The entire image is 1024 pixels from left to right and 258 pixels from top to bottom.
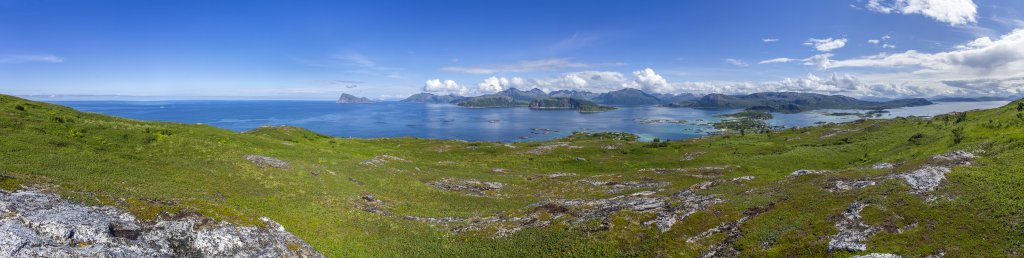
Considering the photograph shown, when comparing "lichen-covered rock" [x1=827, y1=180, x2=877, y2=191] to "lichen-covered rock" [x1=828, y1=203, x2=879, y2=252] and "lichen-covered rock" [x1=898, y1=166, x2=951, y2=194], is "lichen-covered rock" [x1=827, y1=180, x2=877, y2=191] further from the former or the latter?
"lichen-covered rock" [x1=828, y1=203, x2=879, y2=252]

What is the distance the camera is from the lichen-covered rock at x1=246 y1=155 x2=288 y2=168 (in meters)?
51.0

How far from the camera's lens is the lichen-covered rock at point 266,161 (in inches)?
2009

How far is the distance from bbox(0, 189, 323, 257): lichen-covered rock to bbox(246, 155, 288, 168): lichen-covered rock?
2552 cm

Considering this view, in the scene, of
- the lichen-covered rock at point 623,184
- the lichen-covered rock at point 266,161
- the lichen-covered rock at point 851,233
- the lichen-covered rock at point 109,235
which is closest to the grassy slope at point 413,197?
the lichen-covered rock at point 851,233

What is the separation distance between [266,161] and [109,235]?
31.3 metres

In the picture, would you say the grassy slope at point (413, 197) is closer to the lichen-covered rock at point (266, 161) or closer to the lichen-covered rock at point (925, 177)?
the lichen-covered rock at point (925, 177)

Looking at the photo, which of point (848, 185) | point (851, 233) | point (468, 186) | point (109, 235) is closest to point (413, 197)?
point (468, 186)

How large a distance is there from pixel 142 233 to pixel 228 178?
68.1ft

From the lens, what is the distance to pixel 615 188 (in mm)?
60375

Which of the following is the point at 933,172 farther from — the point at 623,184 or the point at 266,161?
the point at 266,161

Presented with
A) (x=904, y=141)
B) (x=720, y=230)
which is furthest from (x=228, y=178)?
(x=904, y=141)

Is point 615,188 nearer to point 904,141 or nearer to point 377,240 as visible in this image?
point 377,240

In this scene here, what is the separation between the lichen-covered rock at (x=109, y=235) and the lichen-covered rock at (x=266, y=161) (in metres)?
25.5

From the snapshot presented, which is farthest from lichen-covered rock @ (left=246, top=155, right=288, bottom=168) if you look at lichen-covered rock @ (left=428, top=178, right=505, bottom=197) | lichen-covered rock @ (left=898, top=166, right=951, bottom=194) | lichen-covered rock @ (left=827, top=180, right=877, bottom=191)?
lichen-covered rock @ (left=898, top=166, right=951, bottom=194)
